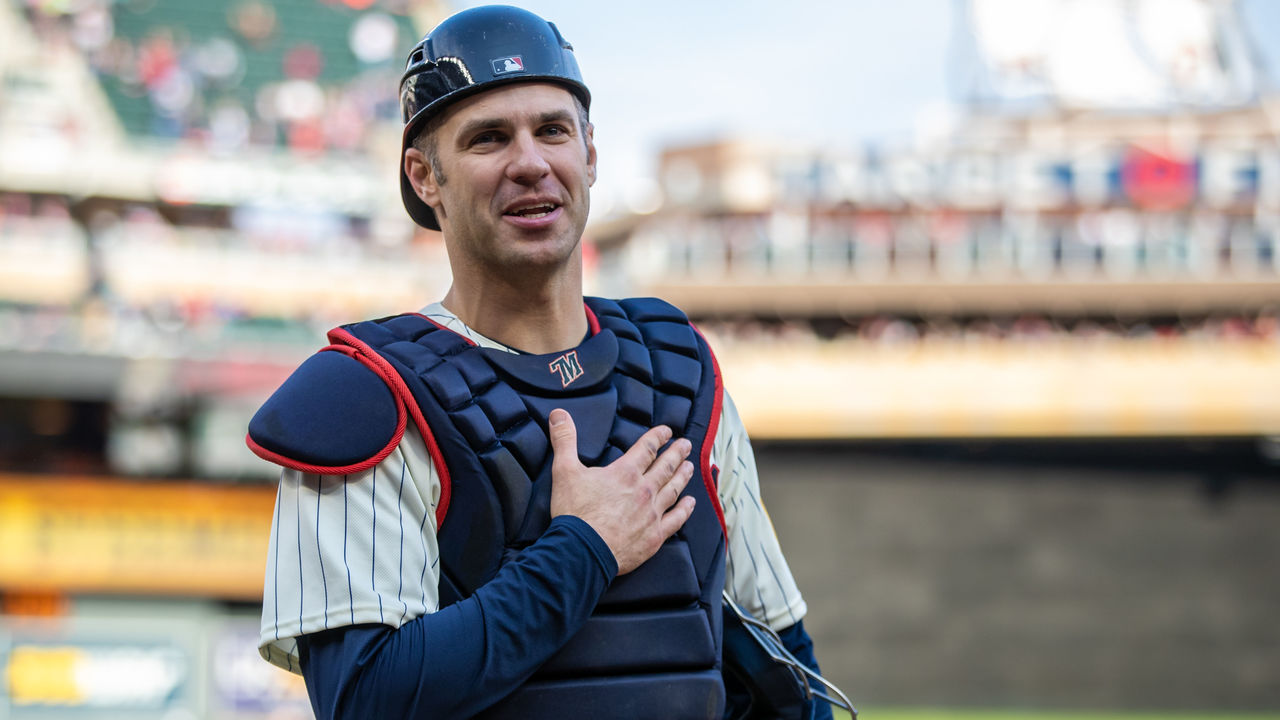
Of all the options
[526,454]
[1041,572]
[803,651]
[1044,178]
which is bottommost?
[1041,572]

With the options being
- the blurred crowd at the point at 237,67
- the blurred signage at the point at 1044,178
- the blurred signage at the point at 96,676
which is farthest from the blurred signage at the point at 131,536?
the blurred signage at the point at 1044,178

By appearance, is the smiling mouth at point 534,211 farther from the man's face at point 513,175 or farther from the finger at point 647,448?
the finger at point 647,448

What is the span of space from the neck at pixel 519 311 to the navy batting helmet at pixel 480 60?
0.26m

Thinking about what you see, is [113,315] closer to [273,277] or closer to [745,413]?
[273,277]

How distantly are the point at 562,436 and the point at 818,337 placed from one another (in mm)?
21725

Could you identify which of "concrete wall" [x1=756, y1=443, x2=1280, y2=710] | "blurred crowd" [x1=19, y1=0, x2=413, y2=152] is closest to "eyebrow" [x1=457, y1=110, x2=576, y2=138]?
"concrete wall" [x1=756, y1=443, x2=1280, y2=710]

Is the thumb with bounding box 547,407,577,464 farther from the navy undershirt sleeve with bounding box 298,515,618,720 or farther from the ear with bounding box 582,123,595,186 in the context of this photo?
the ear with bounding box 582,123,595,186

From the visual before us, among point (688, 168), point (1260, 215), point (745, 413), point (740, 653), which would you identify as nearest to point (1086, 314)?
point (1260, 215)

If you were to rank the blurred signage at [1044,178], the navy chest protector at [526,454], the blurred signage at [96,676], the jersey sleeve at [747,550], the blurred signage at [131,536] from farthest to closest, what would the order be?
1. the blurred signage at [1044,178]
2. the blurred signage at [131,536]
3. the blurred signage at [96,676]
4. the jersey sleeve at [747,550]
5. the navy chest protector at [526,454]

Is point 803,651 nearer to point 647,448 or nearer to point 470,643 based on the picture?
point 647,448

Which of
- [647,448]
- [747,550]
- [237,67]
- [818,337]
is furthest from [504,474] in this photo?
[237,67]

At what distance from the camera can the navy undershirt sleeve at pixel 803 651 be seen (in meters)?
1.98

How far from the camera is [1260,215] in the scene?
2419 centimetres

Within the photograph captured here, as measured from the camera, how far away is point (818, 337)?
23172mm
